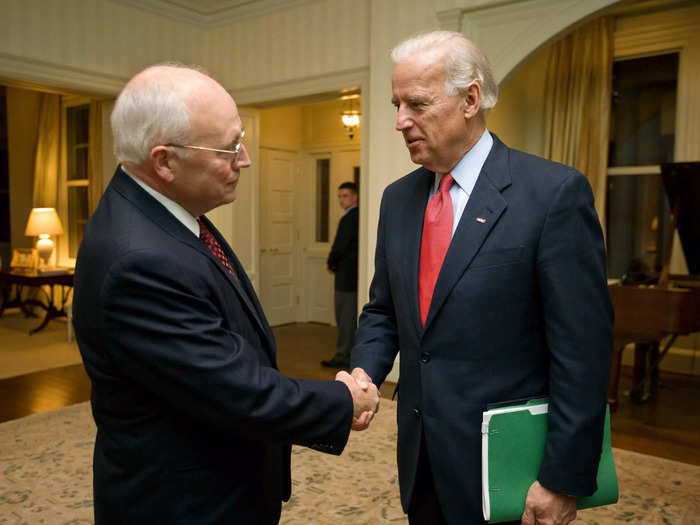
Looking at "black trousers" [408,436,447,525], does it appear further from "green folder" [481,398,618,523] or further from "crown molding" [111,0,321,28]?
"crown molding" [111,0,321,28]

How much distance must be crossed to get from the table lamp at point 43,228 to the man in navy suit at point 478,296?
690 centimetres

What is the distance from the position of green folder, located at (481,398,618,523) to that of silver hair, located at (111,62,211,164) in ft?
3.01

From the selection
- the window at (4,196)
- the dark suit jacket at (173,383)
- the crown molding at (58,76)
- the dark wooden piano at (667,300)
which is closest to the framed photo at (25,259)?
the window at (4,196)

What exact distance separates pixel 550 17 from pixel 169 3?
Answer: 159 inches

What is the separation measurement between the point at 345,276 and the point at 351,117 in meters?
2.51

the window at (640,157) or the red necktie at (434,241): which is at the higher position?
the window at (640,157)

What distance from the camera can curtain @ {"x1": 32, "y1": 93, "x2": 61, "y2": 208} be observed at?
865cm

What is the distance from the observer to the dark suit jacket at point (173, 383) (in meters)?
1.10

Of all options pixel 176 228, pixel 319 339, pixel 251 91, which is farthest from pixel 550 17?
pixel 319 339

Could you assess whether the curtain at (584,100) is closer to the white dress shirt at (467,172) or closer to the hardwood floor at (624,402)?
the hardwood floor at (624,402)

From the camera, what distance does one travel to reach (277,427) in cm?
118

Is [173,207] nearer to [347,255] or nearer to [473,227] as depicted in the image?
[473,227]

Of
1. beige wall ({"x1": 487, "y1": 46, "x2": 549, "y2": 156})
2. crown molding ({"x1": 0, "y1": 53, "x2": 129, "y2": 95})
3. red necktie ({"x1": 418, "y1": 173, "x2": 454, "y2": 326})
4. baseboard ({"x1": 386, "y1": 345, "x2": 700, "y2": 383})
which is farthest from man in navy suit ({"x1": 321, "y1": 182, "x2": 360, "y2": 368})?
red necktie ({"x1": 418, "y1": 173, "x2": 454, "y2": 326})

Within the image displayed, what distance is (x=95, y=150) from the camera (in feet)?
26.6
